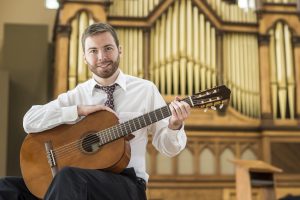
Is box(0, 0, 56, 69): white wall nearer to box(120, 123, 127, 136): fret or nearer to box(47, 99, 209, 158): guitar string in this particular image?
box(47, 99, 209, 158): guitar string

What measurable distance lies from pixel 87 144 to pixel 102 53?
1.67ft

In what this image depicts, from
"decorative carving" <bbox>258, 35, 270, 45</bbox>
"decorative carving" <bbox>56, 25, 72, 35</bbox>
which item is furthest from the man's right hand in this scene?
"decorative carving" <bbox>258, 35, 270, 45</bbox>

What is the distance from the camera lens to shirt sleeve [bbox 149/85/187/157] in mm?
2988

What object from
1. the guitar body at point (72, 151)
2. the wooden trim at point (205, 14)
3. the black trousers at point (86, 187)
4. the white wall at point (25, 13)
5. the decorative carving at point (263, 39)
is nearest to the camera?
the black trousers at point (86, 187)

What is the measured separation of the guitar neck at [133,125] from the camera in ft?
9.36

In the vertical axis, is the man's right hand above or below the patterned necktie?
below

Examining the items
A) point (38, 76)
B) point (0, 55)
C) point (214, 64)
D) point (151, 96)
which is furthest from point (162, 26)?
point (151, 96)

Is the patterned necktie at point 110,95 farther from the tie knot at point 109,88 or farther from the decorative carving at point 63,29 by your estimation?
the decorative carving at point 63,29

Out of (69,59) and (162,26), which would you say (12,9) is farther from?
(162,26)

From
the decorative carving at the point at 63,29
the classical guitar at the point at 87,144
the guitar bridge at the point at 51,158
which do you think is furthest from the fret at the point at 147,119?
the decorative carving at the point at 63,29

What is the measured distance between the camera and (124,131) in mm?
2863

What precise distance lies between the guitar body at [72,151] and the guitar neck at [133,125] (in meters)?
0.03

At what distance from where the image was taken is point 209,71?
6.37m

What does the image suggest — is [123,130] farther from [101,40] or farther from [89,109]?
[101,40]
